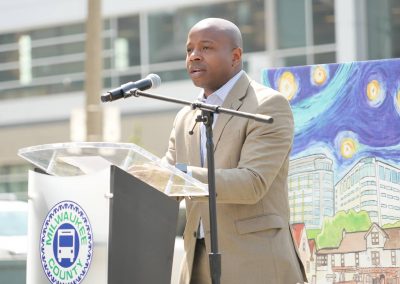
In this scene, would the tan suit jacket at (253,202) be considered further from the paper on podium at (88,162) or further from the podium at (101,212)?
the paper on podium at (88,162)

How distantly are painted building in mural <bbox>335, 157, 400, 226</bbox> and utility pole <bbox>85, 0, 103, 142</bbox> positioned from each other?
10669mm

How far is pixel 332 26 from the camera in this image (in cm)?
2653

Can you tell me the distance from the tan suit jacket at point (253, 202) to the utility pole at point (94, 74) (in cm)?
1167

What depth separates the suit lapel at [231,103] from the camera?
17.7 feet

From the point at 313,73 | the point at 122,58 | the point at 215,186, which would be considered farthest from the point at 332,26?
the point at 215,186

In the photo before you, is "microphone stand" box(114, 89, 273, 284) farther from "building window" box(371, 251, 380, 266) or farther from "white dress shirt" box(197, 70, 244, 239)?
"building window" box(371, 251, 380, 266)

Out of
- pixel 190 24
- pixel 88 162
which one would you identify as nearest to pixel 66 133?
pixel 190 24

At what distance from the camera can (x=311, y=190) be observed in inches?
261

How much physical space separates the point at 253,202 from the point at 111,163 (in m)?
0.72

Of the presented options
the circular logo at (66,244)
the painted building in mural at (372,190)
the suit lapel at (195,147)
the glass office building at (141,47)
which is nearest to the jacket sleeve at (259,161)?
the suit lapel at (195,147)

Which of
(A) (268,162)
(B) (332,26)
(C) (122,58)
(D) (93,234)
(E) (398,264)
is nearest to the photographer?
(D) (93,234)

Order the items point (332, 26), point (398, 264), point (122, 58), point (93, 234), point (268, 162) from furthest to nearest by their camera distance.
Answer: point (122, 58)
point (332, 26)
point (398, 264)
point (268, 162)
point (93, 234)

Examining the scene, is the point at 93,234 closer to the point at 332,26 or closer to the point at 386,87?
the point at 386,87

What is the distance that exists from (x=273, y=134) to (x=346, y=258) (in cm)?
148
